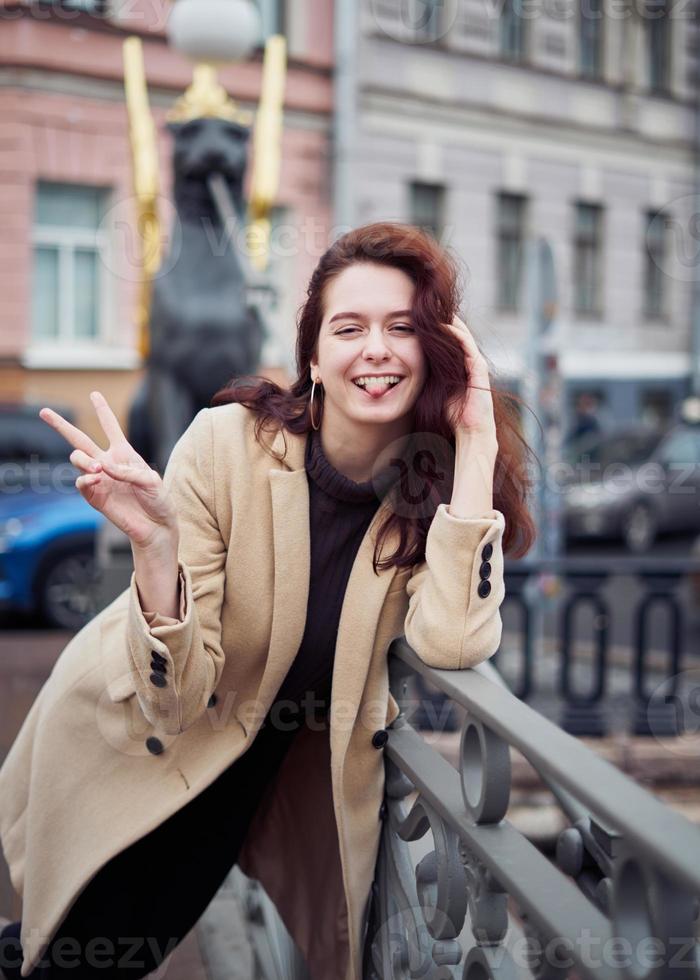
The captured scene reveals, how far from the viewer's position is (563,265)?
20.1 meters

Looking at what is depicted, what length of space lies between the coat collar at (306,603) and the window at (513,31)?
18.7 meters

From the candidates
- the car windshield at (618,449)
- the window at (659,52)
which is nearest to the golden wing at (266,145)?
the car windshield at (618,449)

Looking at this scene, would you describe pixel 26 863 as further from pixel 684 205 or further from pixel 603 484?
pixel 684 205

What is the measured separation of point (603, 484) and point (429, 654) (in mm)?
12053

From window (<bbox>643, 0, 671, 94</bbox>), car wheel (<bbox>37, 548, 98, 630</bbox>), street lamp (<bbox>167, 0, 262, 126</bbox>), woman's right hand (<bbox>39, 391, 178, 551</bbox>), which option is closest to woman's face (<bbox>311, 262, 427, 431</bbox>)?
woman's right hand (<bbox>39, 391, 178, 551</bbox>)

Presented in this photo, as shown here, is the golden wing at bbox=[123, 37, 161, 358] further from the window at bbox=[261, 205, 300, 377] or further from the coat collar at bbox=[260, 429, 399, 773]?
the window at bbox=[261, 205, 300, 377]

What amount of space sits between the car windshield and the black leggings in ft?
39.6

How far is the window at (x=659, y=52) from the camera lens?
21047mm

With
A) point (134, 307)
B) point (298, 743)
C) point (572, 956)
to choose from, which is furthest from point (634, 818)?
point (134, 307)

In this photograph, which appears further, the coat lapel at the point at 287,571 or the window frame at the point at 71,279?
the window frame at the point at 71,279

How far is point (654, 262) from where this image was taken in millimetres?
21281

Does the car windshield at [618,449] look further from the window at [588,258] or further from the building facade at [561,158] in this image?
the window at [588,258]

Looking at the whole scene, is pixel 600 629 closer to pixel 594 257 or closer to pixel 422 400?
pixel 422 400

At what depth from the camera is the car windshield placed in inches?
558
